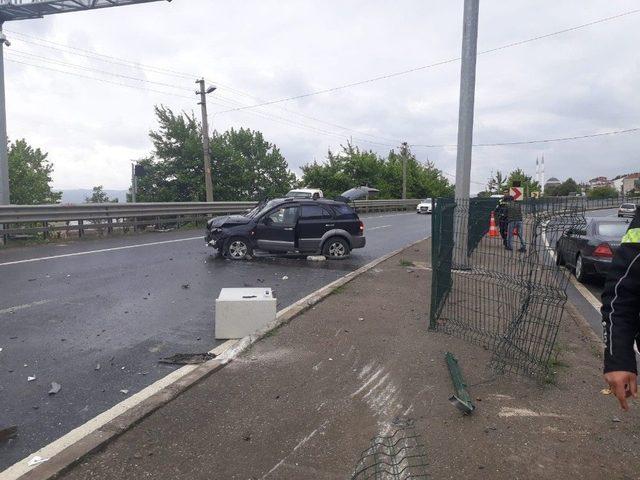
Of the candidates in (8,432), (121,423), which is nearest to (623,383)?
(121,423)

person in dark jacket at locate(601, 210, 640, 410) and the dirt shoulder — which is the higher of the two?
person in dark jacket at locate(601, 210, 640, 410)

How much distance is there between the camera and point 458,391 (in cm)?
444

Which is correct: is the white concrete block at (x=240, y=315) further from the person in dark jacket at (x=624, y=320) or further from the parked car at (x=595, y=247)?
the parked car at (x=595, y=247)

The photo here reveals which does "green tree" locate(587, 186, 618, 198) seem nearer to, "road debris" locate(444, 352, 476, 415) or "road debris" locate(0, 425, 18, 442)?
"road debris" locate(444, 352, 476, 415)

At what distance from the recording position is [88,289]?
9070 millimetres

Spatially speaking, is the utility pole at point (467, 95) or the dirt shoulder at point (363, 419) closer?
the dirt shoulder at point (363, 419)

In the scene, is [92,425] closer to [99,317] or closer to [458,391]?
[458,391]

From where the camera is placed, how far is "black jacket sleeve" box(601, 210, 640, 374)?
8.30 ft

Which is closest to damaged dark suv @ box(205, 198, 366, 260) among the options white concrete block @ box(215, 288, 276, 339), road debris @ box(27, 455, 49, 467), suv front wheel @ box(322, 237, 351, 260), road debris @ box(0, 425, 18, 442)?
suv front wheel @ box(322, 237, 351, 260)

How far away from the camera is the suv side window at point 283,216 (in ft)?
43.9

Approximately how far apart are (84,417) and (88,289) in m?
5.31

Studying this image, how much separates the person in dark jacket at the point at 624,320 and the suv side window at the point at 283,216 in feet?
36.1

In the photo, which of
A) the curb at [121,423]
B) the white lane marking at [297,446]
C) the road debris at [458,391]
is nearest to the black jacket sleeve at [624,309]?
the road debris at [458,391]

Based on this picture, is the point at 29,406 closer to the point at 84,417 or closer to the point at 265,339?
the point at 84,417
